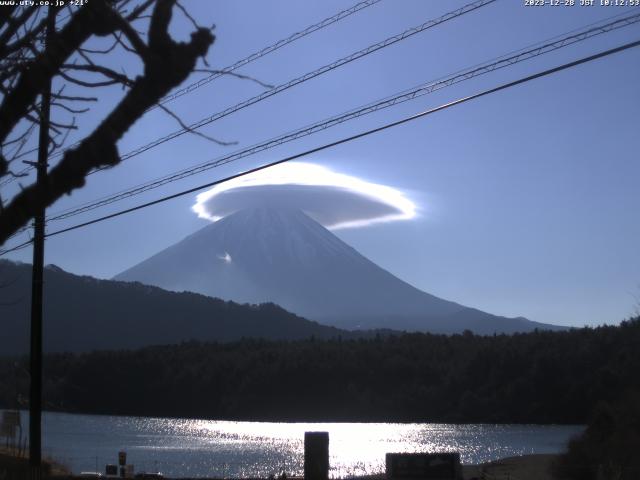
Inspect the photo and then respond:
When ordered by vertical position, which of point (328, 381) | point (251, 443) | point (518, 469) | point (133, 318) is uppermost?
point (133, 318)

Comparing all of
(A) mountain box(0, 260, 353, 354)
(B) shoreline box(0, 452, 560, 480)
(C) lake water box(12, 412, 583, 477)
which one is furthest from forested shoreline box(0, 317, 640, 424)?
(B) shoreline box(0, 452, 560, 480)

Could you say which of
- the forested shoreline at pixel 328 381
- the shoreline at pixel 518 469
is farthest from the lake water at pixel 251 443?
the shoreline at pixel 518 469

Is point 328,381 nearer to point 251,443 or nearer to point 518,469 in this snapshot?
point 251,443

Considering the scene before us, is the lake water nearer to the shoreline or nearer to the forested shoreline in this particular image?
the forested shoreline

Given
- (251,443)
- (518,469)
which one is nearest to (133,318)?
(251,443)

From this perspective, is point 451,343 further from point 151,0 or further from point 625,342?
point 151,0

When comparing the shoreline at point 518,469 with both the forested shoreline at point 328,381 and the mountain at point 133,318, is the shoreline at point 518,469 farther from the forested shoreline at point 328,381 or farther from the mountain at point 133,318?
the mountain at point 133,318
